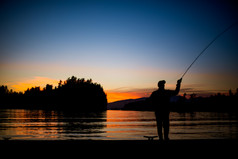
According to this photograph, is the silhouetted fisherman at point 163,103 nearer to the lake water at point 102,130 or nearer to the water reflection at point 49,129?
the lake water at point 102,130

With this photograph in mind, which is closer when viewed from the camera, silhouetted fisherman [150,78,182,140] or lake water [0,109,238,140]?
silhouetted fisherman [150,78,182,140]
